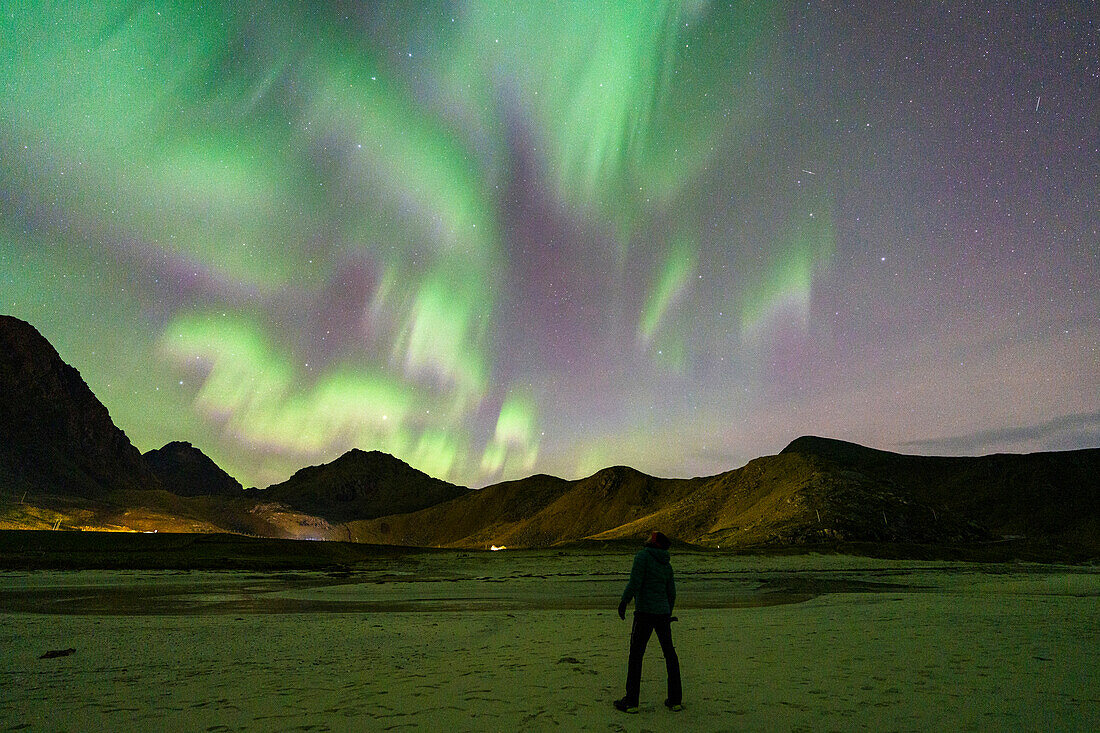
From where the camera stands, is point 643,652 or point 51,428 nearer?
point 643,652

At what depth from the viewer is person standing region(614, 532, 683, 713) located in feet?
26.5

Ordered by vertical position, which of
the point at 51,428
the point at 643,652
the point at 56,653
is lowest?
the point at 56,653

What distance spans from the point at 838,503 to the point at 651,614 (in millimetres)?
88009

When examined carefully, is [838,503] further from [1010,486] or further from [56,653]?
[56,653]

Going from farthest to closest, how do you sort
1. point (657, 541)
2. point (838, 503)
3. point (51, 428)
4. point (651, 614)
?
point (51, 428) < point (838, 503) < point (657, 541) < point (651, 614)

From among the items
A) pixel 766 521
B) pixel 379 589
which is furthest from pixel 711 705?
pixel 766 521

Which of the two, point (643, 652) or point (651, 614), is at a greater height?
point (651, 614)

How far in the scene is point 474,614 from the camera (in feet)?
65.6

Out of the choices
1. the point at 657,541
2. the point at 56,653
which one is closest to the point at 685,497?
the point at 56,653

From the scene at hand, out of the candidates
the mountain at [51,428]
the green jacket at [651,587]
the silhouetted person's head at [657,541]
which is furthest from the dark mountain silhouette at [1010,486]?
the mountain at [51,428]

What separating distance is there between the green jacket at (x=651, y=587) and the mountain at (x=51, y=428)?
184 metres

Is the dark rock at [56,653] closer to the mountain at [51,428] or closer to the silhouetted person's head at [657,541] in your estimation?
the silhouetted person's head at [657,541]

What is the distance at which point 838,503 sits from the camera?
3346 inches

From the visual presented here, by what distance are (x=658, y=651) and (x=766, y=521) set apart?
80026 millimetres
